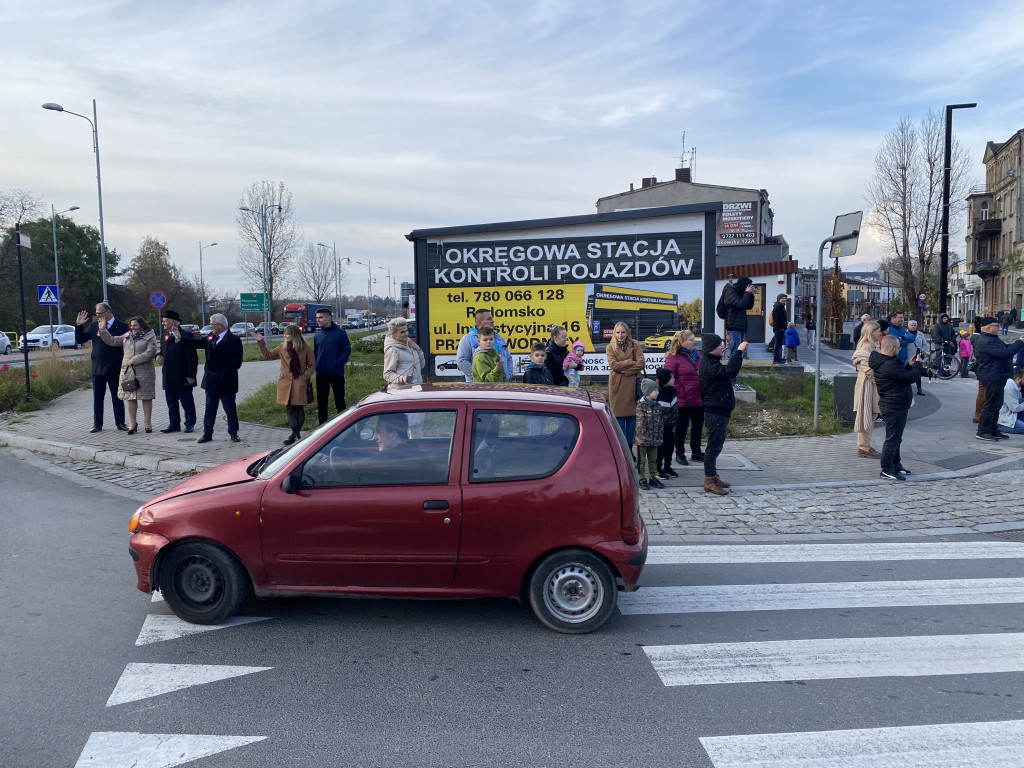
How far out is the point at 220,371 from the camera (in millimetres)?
11242

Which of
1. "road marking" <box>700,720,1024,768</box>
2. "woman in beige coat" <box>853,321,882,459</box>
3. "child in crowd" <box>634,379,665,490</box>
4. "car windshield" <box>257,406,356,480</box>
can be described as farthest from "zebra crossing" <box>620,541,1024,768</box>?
"woman in beige coat" <box>853,321,882,459</box>

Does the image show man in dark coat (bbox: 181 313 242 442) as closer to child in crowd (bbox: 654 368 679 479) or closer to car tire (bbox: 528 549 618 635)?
child in crowd (bbox: 654 368 679 479)

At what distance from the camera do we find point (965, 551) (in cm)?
683

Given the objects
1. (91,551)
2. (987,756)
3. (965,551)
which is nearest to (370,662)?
(987,756)

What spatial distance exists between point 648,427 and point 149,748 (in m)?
6.37

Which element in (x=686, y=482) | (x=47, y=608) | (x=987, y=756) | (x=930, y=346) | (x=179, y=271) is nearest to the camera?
(x=987, y=756)

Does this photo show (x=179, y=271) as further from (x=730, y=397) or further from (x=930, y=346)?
(x=730, y=397)

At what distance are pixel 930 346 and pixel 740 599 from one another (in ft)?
65.5

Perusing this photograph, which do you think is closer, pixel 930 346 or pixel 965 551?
pixel 965 551

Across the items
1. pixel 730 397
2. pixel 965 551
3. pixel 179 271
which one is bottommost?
pixel 965 551

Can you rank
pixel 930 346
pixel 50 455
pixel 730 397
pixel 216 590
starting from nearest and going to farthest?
pixel 216 590
pixel 730 397
pixel 50 455
pixel 930 346

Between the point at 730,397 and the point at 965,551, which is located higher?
the point at 730,397

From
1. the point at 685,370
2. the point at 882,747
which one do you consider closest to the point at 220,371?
the point at 685,370

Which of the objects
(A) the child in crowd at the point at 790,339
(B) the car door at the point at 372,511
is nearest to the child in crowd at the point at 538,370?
(B) the car door at the point at 372,511
